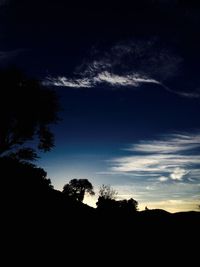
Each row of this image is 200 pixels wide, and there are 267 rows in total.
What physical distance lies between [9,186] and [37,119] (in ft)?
70.6

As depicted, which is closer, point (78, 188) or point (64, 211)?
point (64, 211)

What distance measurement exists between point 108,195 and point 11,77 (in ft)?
195

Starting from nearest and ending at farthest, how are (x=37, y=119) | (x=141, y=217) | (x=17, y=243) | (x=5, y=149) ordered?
(x=17, y=243) → (x=141, y=217) → (x=5, y=149) → (x=37, y=119)

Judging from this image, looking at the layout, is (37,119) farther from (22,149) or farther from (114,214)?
(114,214)

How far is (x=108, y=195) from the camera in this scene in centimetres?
8444

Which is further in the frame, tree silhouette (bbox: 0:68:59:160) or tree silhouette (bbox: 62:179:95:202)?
tree silhouette (bbox: 62:179:95:202)

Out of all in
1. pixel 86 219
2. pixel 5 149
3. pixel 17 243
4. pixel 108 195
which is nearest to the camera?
pixel 17 243

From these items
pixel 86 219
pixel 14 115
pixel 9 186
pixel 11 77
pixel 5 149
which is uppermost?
pixel 11 77

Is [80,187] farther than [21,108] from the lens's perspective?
Yes

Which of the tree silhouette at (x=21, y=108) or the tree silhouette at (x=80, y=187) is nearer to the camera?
the tree silhouette at (x=21, y=108)

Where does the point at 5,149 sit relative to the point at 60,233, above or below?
above

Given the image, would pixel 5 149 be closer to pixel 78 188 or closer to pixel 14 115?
pixel 14 115

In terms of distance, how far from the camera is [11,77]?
35.0 meters

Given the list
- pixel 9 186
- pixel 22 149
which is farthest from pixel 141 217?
pixel 22 149
